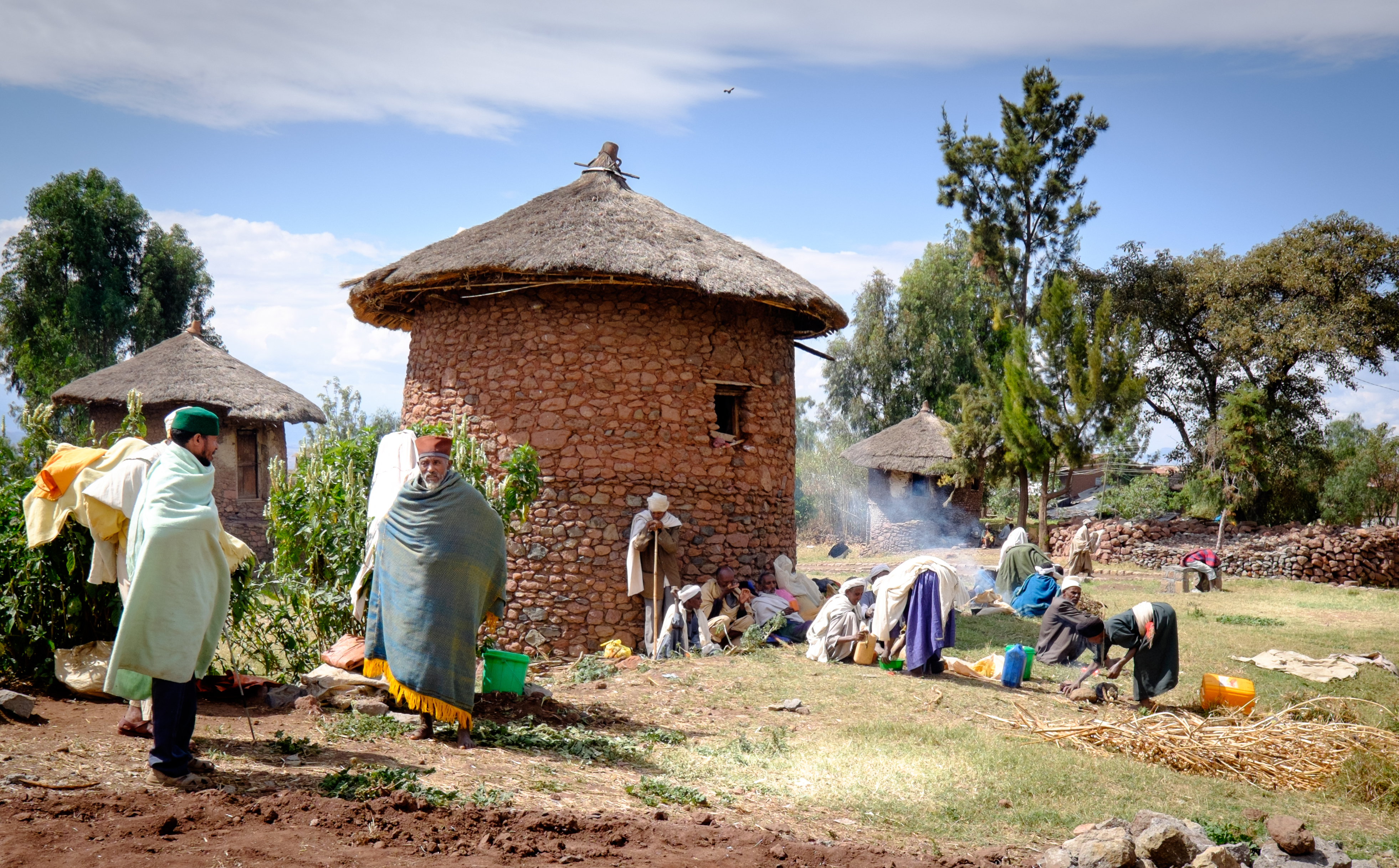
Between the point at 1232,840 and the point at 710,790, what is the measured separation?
2.50 meters

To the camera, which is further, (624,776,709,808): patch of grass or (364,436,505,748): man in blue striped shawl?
(364,436,505,748): man in blue striped shawl

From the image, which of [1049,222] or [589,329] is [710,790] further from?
[1049,222]

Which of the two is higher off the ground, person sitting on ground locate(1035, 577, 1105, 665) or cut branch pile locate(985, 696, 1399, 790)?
person sitting on ground locate(1035, 577, 1105, 665)

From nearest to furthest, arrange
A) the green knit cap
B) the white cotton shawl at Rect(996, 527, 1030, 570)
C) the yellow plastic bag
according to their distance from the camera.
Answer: the green knit cap, the yellow plastic bag, the white cotton shawl at Rect(996, 527, 1030, 570)

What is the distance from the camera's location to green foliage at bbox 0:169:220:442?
24.6 metres

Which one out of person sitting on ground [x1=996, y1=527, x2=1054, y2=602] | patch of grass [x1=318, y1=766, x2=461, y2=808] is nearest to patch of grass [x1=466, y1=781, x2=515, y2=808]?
patch of grass [x1=318, y1=766, x2=461, y2=808]

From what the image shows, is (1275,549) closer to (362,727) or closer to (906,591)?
(906,591)

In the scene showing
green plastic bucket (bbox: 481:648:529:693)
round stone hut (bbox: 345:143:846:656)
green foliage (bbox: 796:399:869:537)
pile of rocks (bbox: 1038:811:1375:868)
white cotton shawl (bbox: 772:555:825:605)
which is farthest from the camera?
green foliage (bbox: 796:399:869:537)

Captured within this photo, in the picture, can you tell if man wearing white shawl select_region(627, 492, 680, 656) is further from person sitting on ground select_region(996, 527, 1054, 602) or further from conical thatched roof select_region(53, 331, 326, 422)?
conical thatched roof select_region(53, 331, 326, 422)

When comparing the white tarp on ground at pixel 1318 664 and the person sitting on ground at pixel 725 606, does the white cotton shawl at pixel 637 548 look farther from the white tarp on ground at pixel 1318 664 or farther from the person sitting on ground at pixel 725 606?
the white tarp on ground at pixel 1318 664

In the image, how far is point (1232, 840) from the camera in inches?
182

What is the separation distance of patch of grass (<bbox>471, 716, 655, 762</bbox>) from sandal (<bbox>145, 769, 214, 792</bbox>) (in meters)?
1.59

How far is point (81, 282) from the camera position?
2517cm

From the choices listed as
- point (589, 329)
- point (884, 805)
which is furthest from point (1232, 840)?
point (589, 329)
